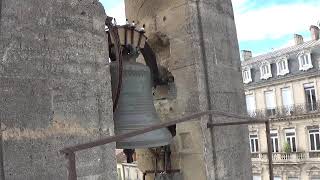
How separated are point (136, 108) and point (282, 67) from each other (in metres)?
28.9

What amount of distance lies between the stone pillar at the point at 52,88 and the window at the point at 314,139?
2751 centimetres

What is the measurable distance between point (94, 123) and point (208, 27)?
140cm

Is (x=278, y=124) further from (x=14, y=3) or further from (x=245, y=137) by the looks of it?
(x=14, y=3)

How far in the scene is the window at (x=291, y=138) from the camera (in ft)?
97.5

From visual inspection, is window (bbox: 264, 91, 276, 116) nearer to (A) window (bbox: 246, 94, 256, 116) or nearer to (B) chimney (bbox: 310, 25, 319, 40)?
(A) window (bbox: 246, 94, 256, 116)

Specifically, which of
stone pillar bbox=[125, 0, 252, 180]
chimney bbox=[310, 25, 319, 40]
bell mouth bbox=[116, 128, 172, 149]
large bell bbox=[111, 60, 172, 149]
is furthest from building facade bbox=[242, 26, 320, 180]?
bell mouth bbox=[116, 128, 172, 149]

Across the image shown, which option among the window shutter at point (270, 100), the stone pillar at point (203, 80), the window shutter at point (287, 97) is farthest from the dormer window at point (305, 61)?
Result: the stone pillar at point (203, 80)

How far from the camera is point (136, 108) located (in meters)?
3.59

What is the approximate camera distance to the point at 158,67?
4066mm

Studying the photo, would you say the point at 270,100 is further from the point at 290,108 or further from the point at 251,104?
the point at 290,108

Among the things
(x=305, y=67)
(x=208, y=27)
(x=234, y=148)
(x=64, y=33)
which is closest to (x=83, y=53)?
(x=64, y=33)

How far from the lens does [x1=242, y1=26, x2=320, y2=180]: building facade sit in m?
29.0

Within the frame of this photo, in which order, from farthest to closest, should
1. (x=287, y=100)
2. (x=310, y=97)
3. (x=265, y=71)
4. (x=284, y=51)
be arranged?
(x=265, y=71) → (x=284, y=51) → (x=287, y=100) → (x=310, y=97)

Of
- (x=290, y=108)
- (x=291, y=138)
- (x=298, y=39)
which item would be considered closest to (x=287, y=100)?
(x=290, y=108)
